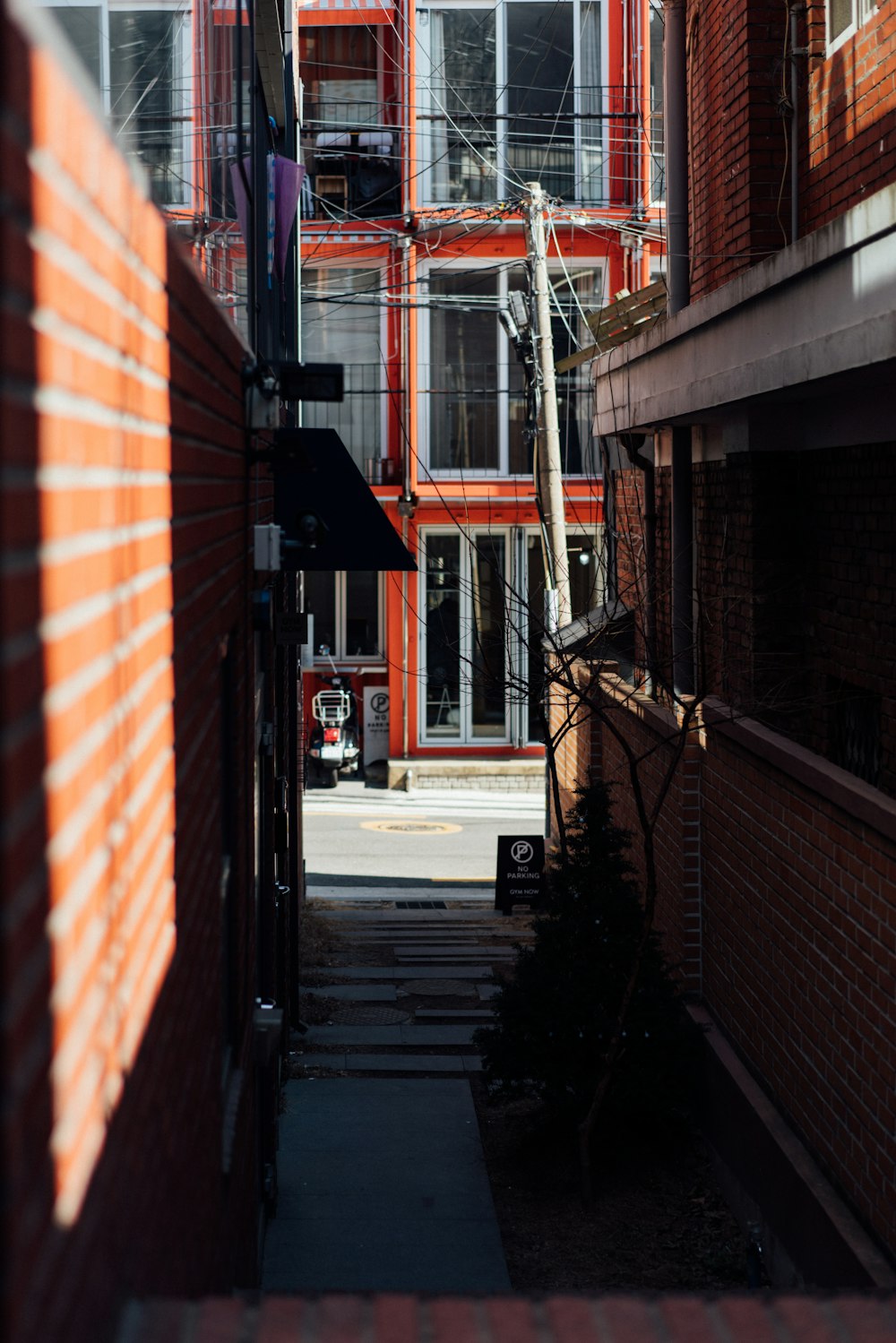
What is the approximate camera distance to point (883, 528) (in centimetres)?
797

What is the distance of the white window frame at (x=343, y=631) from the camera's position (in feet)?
89.7

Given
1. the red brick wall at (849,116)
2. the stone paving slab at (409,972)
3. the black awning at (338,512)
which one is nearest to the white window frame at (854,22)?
the red brick wall at (849,116)

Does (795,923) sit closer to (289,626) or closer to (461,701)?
(289,626)

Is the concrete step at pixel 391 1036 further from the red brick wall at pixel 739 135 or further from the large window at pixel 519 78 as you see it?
the large window at pixel 519 78

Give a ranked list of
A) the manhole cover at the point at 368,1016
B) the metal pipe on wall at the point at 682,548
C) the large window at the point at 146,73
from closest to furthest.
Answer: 1. the large window at the point at 146,73
2. the metal pipe on wall at the point at 682,548
3. the manhole cover at the point at 368,1016

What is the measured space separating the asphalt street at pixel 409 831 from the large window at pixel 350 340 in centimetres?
570

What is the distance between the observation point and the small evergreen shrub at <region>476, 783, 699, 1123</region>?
8695 millimetres

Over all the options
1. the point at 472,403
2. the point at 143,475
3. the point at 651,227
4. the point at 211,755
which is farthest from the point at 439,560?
the point at 143,475

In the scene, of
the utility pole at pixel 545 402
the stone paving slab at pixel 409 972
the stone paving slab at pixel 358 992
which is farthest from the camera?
the utility pole at pixel 545 402

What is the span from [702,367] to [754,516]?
1.03m

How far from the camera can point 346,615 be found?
2762cm

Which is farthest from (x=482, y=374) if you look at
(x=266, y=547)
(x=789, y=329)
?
(x=266, y=547)

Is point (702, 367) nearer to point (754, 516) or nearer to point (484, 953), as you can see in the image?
point (754, 516)

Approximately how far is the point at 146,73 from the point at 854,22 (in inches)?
236
